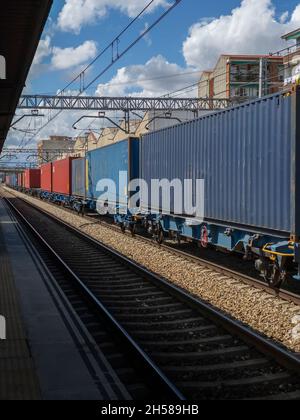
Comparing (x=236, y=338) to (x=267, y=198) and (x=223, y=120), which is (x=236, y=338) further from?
(x=223, y=120)

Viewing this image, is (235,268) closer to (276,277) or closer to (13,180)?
(276,277)

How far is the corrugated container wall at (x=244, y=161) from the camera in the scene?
27.9 feet

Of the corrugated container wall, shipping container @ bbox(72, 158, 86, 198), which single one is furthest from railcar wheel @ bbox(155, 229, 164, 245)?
shipping container @ bbox(72, 158, 86, 198)

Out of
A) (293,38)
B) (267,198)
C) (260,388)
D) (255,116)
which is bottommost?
(260,388)

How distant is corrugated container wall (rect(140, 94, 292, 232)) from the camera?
8.51 meters

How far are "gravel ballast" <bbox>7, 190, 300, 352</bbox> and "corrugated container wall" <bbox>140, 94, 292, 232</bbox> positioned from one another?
1181mm

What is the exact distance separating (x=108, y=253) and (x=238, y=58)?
7781 centimetres

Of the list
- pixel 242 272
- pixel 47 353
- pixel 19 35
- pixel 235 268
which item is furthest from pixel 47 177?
pixel 47 353

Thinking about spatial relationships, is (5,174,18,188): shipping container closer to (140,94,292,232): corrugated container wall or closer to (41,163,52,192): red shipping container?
(41,163,52,192): red shipping container

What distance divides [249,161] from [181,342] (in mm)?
4288

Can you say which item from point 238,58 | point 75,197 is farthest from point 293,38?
point 75,197

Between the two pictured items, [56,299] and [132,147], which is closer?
[56,299]

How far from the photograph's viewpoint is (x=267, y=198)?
906 cm

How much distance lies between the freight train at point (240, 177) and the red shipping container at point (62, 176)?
683 inches
